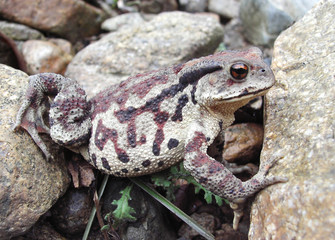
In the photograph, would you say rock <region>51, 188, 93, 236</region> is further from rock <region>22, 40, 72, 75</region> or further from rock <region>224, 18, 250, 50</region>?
rock <region>224, 18, 250, 50</region>

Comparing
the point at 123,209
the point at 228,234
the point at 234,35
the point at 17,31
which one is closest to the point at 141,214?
the point at 123,209

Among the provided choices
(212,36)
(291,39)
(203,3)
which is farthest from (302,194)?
(203,3)

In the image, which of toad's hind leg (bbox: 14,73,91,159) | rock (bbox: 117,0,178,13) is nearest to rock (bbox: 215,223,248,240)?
toad's hind leg (bbox: 14,73,91,159)

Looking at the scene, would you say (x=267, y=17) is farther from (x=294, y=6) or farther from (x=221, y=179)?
(x=221, y=179)

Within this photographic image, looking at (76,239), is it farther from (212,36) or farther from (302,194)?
(212,36)

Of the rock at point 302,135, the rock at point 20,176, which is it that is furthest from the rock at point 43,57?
the rock at point 302,135

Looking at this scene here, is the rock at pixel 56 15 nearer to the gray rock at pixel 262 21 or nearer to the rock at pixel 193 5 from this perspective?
the rock at pixel 193 5
